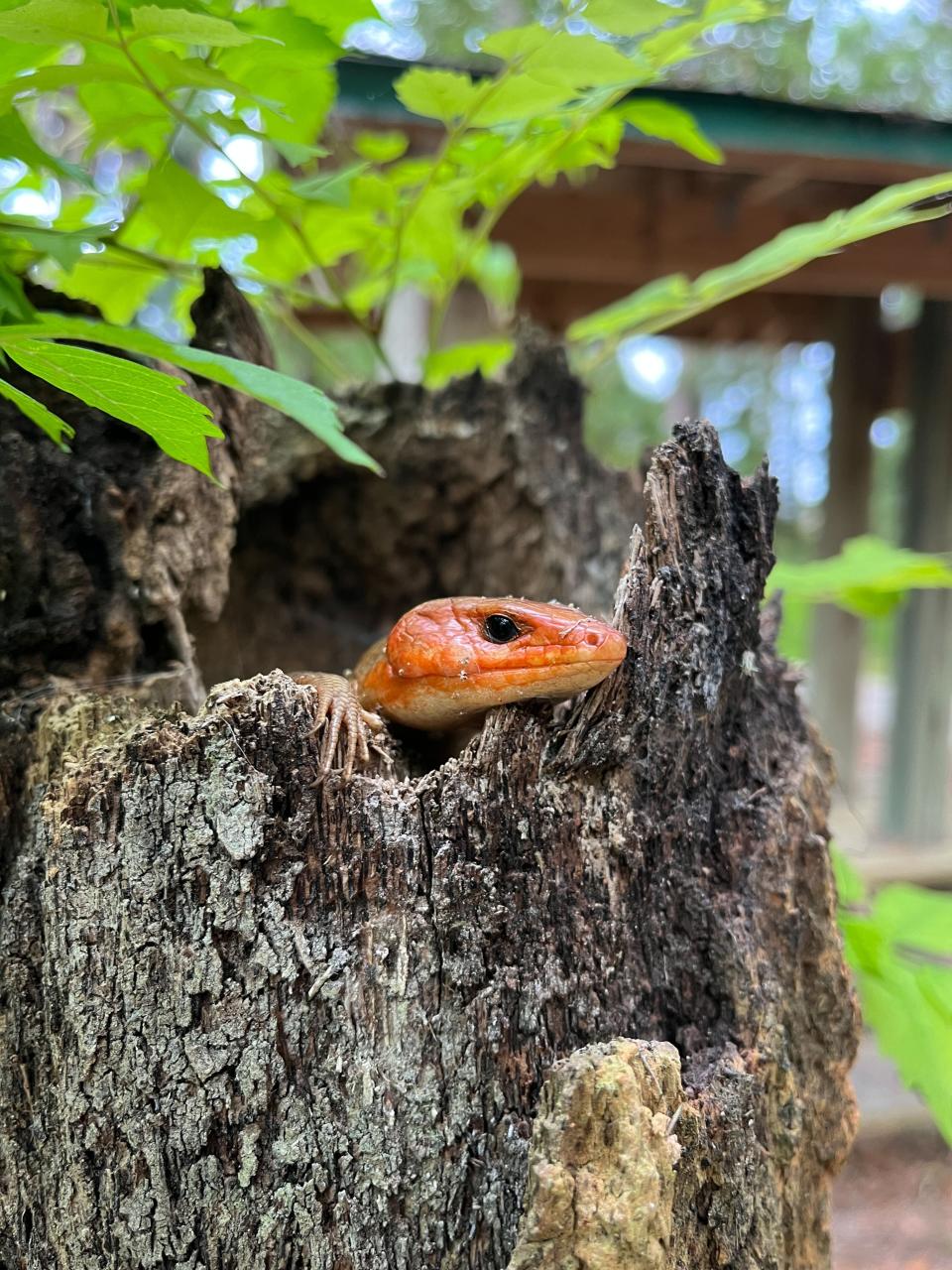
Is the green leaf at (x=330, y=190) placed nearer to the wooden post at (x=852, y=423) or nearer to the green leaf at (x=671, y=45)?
the green leaf at (x=671, y=45)

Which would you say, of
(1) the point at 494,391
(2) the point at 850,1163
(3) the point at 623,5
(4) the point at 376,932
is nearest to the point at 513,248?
(1) the point at 494,391

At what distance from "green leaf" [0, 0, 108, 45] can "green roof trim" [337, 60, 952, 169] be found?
7.16 ft

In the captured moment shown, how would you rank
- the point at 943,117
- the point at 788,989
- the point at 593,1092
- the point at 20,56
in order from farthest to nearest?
the point at 943,117
the point at 788,989
the point at 20,56
the point at 593,1092

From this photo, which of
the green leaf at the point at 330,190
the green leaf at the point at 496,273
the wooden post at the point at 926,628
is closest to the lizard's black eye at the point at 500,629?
the green leaf at the point at 330,190

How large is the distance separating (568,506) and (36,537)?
1.44 meters

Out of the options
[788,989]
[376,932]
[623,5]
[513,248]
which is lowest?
[788,989]

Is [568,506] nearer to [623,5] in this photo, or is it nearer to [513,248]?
[623,5]

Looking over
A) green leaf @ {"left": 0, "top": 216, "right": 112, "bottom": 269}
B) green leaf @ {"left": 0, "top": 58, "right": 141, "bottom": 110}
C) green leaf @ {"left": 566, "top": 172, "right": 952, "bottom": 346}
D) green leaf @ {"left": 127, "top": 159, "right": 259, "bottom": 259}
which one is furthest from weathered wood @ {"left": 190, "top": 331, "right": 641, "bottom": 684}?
green leaf @ {"left": 0, "top": 58, "right": 141, "bottom": 110}

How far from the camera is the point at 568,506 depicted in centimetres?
264

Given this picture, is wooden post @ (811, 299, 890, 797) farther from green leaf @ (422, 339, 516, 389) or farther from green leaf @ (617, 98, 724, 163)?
green leaf @ (617, 98, 724, 163)

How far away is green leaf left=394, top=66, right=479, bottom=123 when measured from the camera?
1.58 meters

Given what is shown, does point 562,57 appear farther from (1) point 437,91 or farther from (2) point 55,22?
(2) point 55,22

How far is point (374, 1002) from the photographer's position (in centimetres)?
134

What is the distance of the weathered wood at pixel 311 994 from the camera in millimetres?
1316
